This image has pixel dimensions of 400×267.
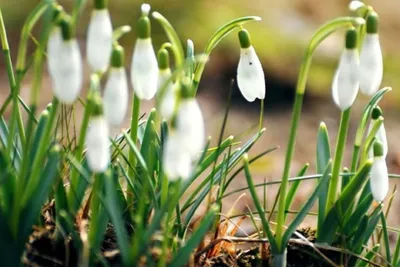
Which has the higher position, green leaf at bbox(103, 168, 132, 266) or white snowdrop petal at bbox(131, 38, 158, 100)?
white snowdrop petal at bbox(131, 38, 158, 100)

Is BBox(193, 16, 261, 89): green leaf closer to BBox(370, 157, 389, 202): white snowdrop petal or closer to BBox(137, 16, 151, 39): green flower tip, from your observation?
BBox(137, 16, 151, 39): green flower tip

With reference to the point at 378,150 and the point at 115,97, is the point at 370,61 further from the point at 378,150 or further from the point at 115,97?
the point at 115,97

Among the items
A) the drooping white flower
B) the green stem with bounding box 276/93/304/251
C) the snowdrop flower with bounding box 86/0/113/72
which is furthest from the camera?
the green stem with bounding box 276/93/304/251

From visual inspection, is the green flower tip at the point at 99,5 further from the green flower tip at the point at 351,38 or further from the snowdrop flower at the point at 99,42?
Result: the green flower tip at the point at 351,38

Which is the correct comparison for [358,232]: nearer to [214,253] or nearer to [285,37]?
[214,253]

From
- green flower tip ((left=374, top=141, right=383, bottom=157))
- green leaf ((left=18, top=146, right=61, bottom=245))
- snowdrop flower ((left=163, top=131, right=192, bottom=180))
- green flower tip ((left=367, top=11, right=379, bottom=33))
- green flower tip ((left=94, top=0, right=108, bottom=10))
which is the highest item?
green flower tip ((left=94, top=0, right=108, bottom=10))

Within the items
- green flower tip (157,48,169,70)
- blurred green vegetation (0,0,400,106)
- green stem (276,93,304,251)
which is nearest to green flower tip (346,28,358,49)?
green stem (276,93,304,251)
